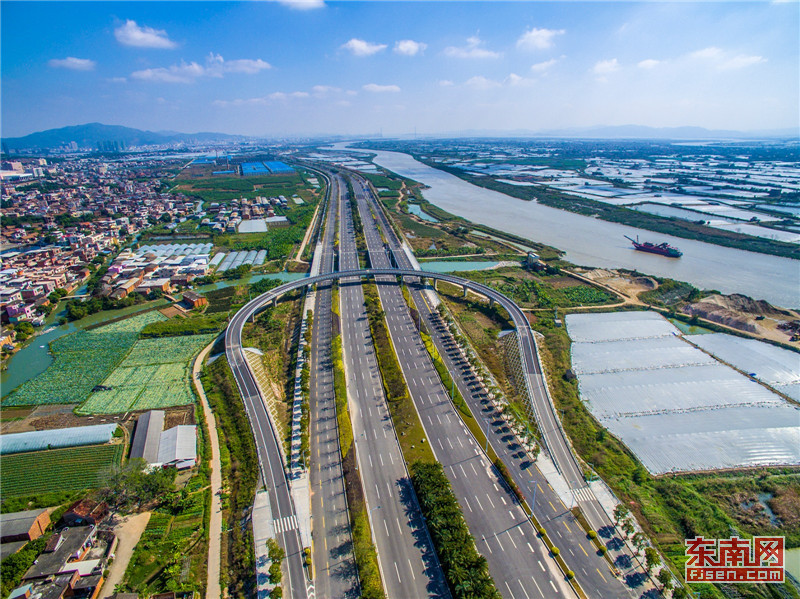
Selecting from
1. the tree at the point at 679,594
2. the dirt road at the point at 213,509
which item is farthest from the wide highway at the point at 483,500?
the dirt road at the point at 213,509

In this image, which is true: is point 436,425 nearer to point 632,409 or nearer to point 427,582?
point 427,582

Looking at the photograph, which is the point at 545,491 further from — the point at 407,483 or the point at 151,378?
the point at 151,378

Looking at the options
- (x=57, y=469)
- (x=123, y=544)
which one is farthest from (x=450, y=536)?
(x=57, y=469)

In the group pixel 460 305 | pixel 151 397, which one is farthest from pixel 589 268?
pixel 151 397

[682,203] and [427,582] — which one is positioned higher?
[682,203]

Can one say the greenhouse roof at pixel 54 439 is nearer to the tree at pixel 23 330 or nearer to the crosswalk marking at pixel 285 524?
the crosswalk marking at pixel 285 524

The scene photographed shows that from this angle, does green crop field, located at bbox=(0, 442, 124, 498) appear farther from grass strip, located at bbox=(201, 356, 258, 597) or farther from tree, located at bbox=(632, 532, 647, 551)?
tree, located at bbox=(632, 532, 647, 551)

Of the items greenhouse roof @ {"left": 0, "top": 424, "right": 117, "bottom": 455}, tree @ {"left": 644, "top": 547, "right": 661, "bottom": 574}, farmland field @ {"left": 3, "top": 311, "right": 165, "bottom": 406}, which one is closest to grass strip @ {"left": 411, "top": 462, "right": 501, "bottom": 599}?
tree @ {"left": 644, "top": 547, "right": 661, "bottom": 574}
